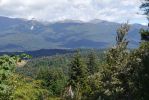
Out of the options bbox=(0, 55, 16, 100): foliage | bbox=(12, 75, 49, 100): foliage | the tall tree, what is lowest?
the tall tree

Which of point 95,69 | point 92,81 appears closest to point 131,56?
point 92,81

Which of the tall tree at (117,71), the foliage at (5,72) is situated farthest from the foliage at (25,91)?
the tall tree at (117,71)

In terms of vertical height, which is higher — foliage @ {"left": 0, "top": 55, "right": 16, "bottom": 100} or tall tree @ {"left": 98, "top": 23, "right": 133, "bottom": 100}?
foliage @ {"left": 0, "top": 55, "right": 16, "bottom": 100}

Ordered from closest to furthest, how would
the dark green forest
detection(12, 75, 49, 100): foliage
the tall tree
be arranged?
the dark green forest, detection(12, 75, 49, 100): foliage, the tall tree

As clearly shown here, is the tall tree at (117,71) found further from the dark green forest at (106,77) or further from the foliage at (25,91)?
the foliage at (25,91)

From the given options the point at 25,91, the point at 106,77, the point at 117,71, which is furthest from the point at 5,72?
the point at 106,77

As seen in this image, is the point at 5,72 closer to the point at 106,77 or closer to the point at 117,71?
the point at 117,71

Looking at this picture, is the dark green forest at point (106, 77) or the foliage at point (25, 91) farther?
the foliage at point (25, 91)

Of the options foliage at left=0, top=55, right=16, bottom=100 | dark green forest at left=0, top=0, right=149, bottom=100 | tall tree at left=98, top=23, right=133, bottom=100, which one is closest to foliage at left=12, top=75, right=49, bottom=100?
dark green forest at left=0, top=0, right=149, bottom=100

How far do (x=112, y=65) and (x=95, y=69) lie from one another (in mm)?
61149

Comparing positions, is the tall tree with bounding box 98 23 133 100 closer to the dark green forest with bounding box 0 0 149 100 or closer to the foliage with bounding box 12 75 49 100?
the dark green forest with bounding box 0 0 149 100

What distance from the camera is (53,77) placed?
371ft

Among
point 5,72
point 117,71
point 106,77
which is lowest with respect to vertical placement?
point 106,77

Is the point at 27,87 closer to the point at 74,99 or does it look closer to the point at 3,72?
the point at 3,72
